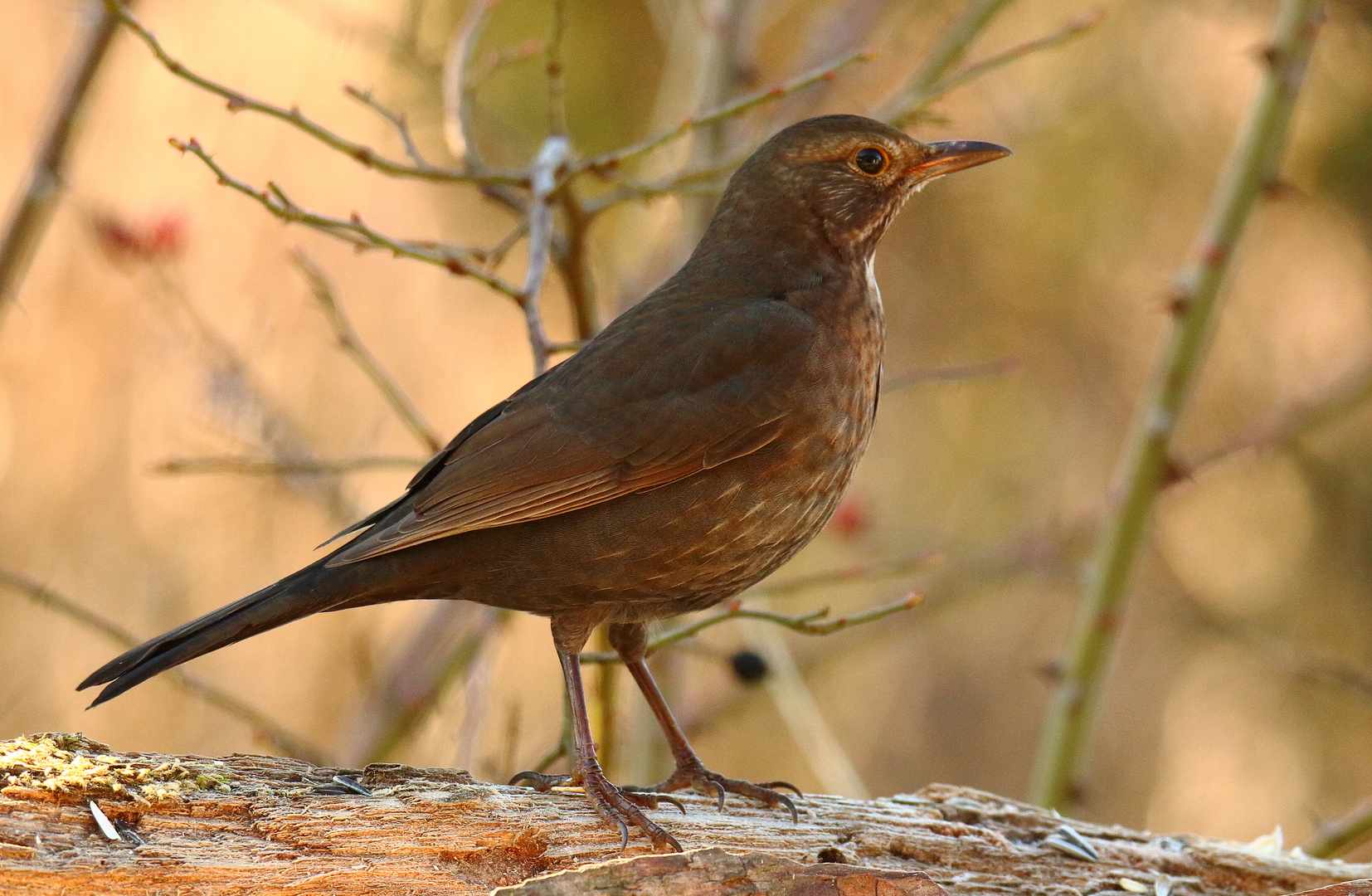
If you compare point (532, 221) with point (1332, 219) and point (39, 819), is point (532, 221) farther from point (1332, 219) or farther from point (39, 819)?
point (1332, 219)

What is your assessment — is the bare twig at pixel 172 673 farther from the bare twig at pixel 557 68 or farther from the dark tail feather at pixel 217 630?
the bare twig at pixel 557 68

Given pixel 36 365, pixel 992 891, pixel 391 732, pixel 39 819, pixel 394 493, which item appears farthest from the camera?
pixel 394 493

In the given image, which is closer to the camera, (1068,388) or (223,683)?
(223,683)

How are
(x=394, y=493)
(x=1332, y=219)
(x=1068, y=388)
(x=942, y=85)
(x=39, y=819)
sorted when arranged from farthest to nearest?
1. (x=1068, y=388)
2. (x=1332, y=219)
3. (x=394, y=493)
4. (x=942, y=85)
5. (x=39, y=819)

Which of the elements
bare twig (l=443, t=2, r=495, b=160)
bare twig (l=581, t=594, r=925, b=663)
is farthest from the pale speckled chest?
bare twig (l=443, t=2, r=495, b=160)

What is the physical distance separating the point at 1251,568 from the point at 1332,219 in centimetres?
232

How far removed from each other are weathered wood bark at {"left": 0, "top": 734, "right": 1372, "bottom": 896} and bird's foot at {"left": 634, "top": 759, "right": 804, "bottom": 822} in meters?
0.05

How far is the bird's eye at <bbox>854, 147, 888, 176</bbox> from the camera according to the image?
13.8 ft

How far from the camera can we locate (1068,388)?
10680 millimetres

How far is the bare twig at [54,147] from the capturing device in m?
4.22

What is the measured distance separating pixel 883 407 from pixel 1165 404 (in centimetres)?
665

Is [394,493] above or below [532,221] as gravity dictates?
above

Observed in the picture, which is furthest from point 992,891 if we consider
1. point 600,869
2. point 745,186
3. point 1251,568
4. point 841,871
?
point 1251,568

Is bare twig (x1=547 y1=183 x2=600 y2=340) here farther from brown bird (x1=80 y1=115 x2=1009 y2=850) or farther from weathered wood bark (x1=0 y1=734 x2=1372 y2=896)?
weathered wood bark (x1=0 y1=734 x2=1372 y2=896)
